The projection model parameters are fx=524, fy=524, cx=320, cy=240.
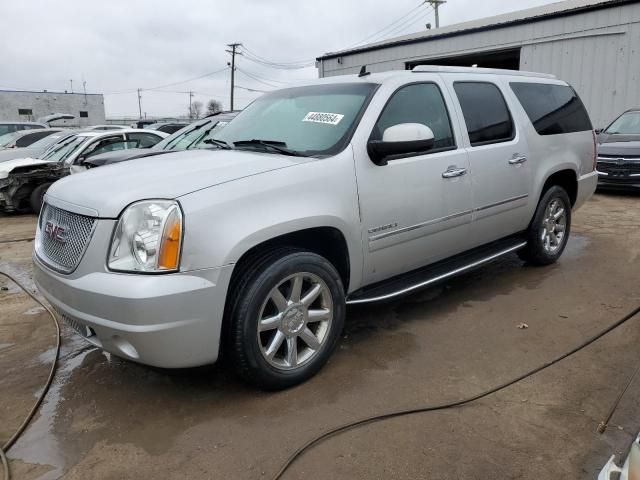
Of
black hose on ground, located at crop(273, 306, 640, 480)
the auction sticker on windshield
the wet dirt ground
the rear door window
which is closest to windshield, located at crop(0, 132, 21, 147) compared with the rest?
the rear door window

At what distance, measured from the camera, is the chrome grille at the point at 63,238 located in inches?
108

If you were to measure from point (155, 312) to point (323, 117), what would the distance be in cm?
180

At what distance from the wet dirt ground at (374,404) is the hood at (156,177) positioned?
1.16 m

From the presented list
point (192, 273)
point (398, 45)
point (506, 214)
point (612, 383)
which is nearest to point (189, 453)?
point (192, 273)

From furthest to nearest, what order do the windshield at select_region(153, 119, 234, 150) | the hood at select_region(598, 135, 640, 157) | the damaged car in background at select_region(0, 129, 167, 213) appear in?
1. the hood at select_region(598, 135, 640, 157)
2. the damaged car in background at select_region(0, 129, 167, 213)
3. the windshield at select_region(153, 119, 234, 150)

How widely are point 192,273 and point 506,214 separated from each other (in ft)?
9.80

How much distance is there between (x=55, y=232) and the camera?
118 inches

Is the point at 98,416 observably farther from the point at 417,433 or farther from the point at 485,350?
the point at 485,350

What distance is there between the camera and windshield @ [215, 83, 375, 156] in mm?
3412

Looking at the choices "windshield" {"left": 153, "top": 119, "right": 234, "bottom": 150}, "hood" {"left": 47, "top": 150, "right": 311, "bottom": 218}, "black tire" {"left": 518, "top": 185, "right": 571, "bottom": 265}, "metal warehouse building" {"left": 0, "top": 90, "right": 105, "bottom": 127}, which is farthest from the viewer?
"metal warehouse building" {"left": 0, "top": 90, "right": 105, "bottom": 127}

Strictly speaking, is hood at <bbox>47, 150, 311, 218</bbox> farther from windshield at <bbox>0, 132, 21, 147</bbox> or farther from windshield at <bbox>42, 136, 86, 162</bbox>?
windshield at <bbox>0, 132, 21, 147</bbox>

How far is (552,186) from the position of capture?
520cm

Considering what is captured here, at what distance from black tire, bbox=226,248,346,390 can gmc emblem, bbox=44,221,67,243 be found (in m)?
1.01

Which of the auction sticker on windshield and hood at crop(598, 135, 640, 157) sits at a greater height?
the auction sticker on windshield
